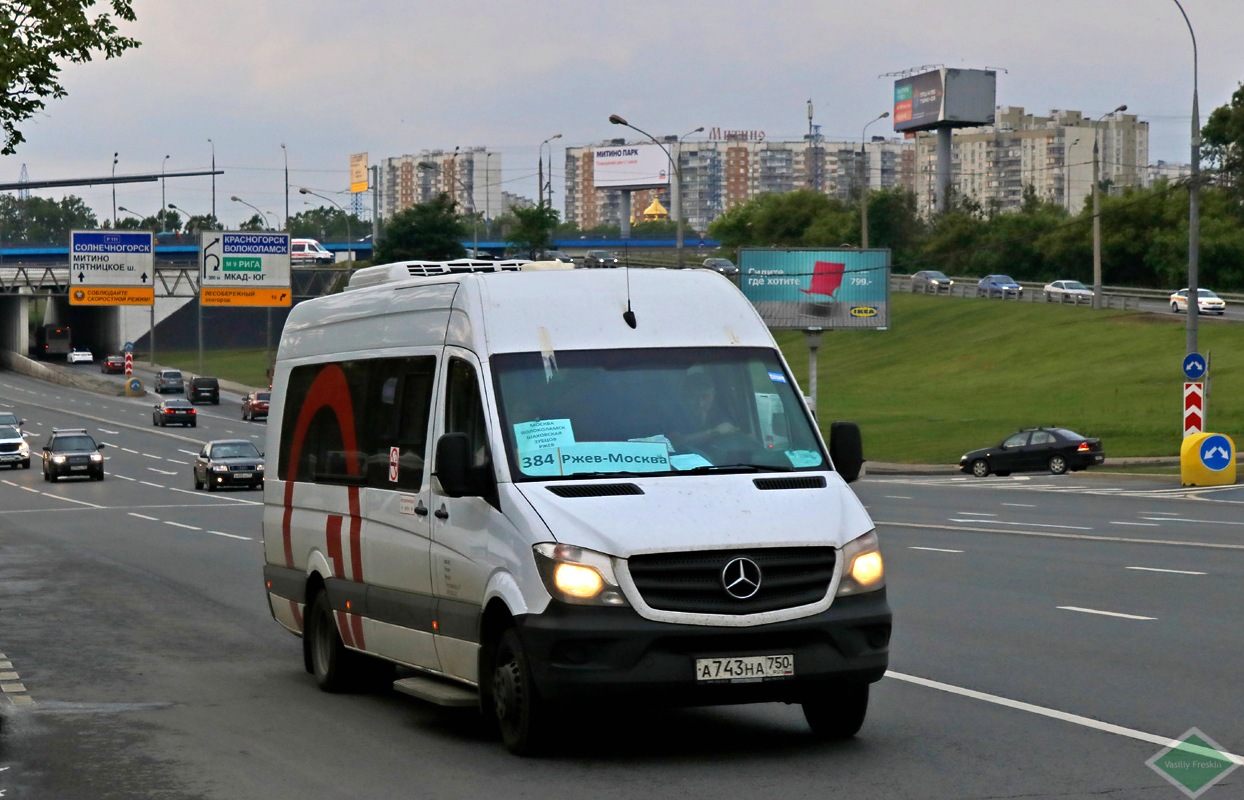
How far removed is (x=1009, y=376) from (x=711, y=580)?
69.9 metres

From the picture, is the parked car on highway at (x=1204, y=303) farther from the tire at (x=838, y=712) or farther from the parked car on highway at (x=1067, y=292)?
the tire at (x=838, y=712)

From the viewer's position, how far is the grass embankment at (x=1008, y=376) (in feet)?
187

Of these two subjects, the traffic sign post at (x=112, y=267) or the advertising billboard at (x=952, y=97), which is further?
the advertising billboard at (x=952, y=97)

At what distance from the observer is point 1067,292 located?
3548 inches

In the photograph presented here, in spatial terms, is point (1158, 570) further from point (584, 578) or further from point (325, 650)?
point (584, 578)

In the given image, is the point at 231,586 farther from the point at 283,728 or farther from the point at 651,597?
the point at 651,597

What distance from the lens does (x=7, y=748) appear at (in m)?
9.38

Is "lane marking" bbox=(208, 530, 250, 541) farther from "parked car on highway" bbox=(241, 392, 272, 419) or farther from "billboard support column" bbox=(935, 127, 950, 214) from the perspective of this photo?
"billboard support column" bbox=(935, 127, 950, 214)

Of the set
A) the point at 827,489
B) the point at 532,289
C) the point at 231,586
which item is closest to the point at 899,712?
the point at 827,489

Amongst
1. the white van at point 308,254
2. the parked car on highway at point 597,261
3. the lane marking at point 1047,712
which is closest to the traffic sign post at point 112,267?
the parked car on highway at point 597,261

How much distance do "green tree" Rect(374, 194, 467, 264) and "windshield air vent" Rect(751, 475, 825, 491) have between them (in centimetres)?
9293

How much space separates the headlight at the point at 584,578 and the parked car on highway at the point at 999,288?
297 feet

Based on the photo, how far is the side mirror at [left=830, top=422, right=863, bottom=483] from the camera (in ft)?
30.6

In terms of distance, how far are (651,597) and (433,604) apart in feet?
5.70
